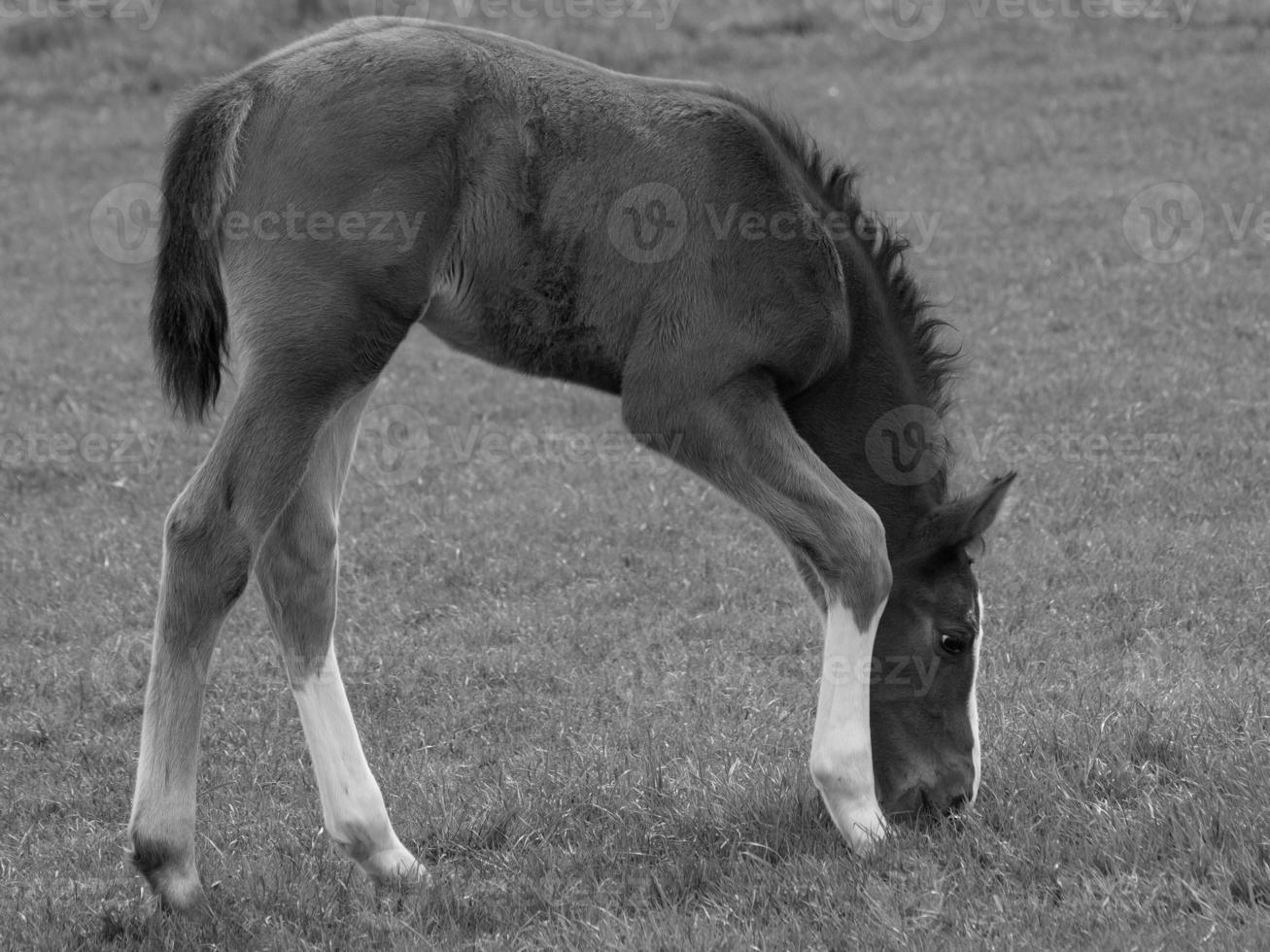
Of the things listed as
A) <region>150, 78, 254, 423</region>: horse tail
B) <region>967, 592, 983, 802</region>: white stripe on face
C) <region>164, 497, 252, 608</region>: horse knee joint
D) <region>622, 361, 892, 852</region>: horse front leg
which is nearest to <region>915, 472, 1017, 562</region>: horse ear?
<region>967, 592, 983, 802</region>: white stripe on face

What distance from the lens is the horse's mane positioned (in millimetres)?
4414

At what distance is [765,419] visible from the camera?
4031mm

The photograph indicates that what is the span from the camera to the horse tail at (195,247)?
409 centimetres

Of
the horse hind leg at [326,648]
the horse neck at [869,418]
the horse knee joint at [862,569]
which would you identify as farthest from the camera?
the horse neck at [869,418]

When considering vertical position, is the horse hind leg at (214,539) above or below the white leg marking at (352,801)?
above

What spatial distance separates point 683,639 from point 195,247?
2774 mm

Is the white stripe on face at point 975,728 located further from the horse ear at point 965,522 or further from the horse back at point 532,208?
the horse back at point 532,208

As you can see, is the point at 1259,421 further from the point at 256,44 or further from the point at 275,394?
the point at 256,44

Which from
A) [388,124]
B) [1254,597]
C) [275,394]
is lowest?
[1254,597]

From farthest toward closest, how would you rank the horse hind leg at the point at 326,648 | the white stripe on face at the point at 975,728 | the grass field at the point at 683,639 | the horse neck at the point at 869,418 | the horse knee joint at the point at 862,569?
1. the horse neck at the point at 869,418
2. the white stripe on face at the point at 975,728
3. the horse hind leg at the point at 326,648
4. the horse knee joint at the point at 862,569
5. the grass field at the point at 683,639

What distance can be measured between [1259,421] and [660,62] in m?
10.4

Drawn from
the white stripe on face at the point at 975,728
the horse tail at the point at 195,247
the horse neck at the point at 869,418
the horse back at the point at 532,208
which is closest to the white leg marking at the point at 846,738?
the white stripe on face at the point at 975,728

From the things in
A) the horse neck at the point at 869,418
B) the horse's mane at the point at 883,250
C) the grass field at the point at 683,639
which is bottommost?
the grass field at the point at 683,639

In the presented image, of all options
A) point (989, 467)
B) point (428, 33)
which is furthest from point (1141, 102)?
point (428, 33)
